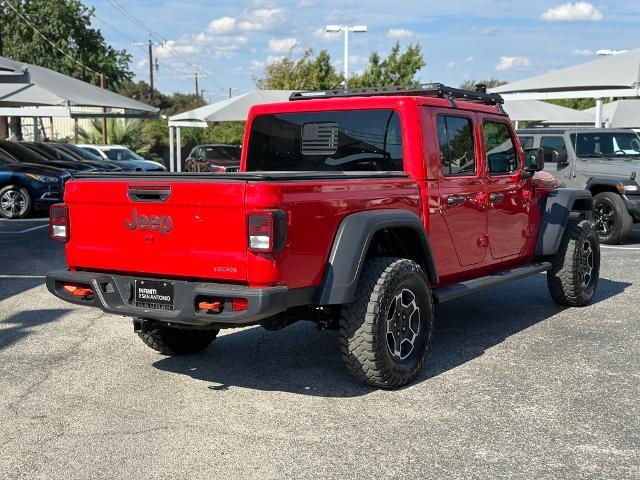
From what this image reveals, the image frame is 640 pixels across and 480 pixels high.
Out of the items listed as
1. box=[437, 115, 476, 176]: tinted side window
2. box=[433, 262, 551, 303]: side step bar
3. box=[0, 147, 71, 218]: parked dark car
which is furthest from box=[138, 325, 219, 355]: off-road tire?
box=[0, 147, 71, 218]: parked dark car

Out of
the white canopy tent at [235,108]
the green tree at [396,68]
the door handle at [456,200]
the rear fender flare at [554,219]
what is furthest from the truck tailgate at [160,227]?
the green tree at [396,68]

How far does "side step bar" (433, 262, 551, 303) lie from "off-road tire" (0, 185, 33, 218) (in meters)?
11.7

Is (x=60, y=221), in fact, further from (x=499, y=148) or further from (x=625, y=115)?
(x=625, y=115)

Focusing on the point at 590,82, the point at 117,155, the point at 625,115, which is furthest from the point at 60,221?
the point at 117,155

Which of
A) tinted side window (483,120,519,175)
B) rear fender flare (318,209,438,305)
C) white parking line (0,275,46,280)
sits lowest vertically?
white parking line (0,275,46,280)

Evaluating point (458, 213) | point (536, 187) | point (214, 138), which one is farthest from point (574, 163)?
point (214, 138)

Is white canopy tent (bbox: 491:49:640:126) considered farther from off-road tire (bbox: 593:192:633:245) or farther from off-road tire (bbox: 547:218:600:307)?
off-road tire (bbox: 547:218:600:307)

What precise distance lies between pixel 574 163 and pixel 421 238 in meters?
8.39

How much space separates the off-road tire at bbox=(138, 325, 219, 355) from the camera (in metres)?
5.83

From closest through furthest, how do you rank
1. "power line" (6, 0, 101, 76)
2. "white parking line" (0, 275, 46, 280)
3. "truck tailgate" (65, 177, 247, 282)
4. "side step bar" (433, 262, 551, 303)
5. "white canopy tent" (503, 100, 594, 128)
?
"truck tailgate" (65, 177, 247, 282) → "side step bar" (433, 262, 551, 303) → "white parking line" (0, 275, 46, 280) → "white canopy tent" (503, 100, 594, 128) → "power line" (6, 0, 101, 76)

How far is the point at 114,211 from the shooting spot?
489cm

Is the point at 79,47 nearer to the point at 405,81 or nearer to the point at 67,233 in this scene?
the point at 405,81

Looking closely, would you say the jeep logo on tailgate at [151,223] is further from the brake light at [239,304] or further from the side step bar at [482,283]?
the side step bar at [482,283]

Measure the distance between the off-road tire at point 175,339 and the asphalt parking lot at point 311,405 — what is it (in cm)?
9
